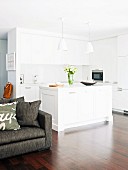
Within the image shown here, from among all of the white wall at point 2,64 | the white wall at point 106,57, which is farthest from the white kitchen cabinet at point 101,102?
the white wall at point 2,64

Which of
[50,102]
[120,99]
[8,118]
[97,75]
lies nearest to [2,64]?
[97,75]

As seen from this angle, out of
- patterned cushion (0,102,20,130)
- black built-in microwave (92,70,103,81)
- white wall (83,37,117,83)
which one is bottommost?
patterned cushion (0,102,20,130)

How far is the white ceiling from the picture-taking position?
3.93 meters

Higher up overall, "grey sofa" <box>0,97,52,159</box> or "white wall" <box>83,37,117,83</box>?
"white wall" <box>83,37,117,83</box>

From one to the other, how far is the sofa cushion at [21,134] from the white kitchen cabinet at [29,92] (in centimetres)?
315

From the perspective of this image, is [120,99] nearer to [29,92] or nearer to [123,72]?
[123,72]

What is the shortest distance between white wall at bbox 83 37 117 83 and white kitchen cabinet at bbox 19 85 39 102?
2551 millimetres

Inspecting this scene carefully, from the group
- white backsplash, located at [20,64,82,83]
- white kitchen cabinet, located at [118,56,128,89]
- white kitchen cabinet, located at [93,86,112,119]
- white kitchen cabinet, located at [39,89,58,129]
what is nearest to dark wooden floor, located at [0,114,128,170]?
white kitchen cabinet, located at [39,89,58,129]

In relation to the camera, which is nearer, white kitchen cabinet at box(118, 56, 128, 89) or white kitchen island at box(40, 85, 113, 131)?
white kitchen island at box(40, 85, 113, 131)

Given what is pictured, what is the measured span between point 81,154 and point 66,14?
3.05 metres

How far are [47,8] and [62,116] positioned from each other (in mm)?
2320

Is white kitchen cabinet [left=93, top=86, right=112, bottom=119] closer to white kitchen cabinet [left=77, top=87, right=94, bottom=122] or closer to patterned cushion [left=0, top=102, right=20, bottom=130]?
white kitchen cabinet [left=77, top=87, right=94, bottom=122]

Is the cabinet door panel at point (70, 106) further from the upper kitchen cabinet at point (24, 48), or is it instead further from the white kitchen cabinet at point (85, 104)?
the upper kitchen cabinet at point (24, 48)

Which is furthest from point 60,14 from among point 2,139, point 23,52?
point 2,139
